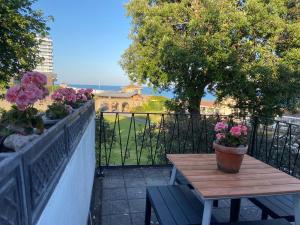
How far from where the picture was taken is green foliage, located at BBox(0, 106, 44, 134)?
0.97 metres

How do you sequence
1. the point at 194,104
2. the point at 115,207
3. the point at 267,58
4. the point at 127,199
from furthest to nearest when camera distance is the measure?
the point at 194,104 → the point at 267,58 → the point at 127,199 → the point at 115,207

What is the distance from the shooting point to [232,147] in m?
2.06

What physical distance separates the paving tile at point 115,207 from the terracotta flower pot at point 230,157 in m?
1.41

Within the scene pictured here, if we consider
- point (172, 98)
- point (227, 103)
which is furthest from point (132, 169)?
point (227, 103)


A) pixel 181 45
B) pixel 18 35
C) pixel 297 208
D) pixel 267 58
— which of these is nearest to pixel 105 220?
pixel 297 208

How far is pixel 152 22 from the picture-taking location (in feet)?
21.6

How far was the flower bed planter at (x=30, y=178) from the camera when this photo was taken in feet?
1.96

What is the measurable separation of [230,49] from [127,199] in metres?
4.70

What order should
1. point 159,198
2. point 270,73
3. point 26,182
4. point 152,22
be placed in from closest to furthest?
point 26,182 < point 159,198 < point 270,73 < point 152,22

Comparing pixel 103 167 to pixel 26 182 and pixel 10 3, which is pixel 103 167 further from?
pixel 26 182

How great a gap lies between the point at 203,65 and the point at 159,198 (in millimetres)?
4736

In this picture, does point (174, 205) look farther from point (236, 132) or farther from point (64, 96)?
point (64, 96)

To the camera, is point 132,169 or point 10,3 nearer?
point 10,3

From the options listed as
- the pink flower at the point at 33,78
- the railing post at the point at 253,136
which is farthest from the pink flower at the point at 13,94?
the railing post at the point at 253,136
